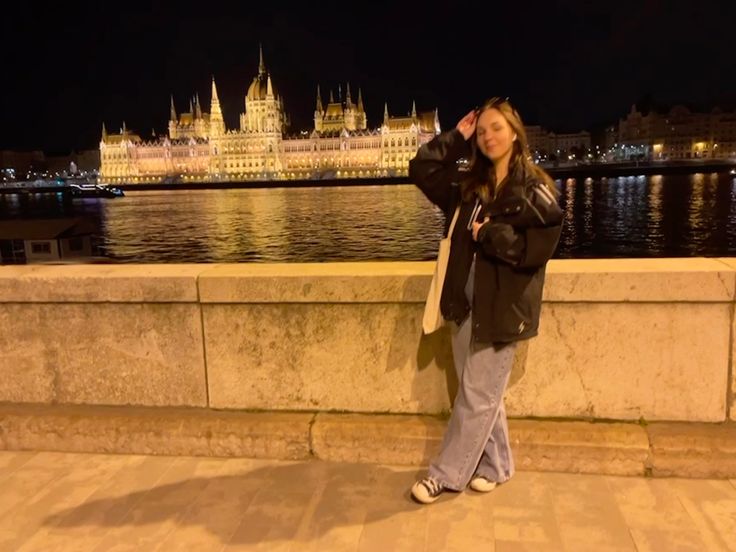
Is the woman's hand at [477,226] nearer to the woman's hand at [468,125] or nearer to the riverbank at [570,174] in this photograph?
the woman's hand at [468,125]

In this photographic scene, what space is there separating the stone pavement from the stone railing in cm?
47

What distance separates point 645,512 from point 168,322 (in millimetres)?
2808

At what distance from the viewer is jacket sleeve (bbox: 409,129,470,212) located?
3.43 meters

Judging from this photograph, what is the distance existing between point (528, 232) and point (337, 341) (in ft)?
4.86

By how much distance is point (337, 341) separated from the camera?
416 centimetres

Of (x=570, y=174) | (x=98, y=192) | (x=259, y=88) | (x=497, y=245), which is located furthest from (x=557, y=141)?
(x=497, y=245)

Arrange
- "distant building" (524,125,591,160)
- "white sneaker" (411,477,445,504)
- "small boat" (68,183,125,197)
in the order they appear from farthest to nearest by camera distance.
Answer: "distant building" (524,125,591,160)
"small boat" (68,183,125,197)
"white sneaker" (411,477,445,504)

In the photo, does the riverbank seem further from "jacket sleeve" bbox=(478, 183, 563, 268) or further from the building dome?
"jacket sleeve" bbox=(478, 183, 563, 268)

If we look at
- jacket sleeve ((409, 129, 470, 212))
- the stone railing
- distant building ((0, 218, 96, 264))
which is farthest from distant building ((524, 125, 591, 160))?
jacket sleeve ((409, 129, 470, 212))

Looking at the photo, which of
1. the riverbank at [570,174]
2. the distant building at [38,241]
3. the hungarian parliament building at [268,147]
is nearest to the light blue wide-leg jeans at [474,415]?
the distant building at [38,241]

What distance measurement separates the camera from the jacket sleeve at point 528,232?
10.2 ft

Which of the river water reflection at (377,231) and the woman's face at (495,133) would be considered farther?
the river water reflection at (377,231)

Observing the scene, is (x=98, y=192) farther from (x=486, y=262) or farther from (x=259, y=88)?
(x=486, y=262)

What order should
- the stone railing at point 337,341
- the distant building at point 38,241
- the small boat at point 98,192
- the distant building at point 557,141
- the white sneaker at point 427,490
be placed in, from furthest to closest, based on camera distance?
the distant building at point 557,141 → the small boat at point 98,192 → the distant building at point 38,241 → the stone railing at point 337,341 → the white sneaker at point 427,490
